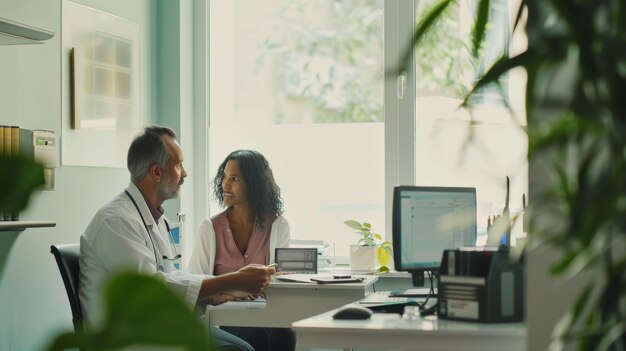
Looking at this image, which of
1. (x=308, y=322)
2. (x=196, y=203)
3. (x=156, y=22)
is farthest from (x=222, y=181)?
(x=308, y=322)

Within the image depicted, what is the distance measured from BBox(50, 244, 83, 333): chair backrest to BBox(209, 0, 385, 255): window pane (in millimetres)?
2013

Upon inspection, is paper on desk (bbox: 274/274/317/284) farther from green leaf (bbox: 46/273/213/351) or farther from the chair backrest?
green leaf (bbox: 46/273/213/351)

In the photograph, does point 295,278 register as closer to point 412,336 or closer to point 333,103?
point 412,336

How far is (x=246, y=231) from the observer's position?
4.34 meters

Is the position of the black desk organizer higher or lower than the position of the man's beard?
lower

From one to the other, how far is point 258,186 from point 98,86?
939 millimetres

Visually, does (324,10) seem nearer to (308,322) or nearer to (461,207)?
(461,207)

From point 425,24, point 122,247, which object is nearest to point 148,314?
point 425,24

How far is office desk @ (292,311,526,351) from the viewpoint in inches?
99.8

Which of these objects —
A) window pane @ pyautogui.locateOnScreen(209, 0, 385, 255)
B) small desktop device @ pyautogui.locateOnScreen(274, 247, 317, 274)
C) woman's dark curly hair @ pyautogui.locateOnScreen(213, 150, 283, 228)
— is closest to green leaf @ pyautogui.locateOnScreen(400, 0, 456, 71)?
small desktop device @ pyautogui.locateOnScreen(274, 247, 317, 274)

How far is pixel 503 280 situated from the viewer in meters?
2.75

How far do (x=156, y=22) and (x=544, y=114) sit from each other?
436 cm

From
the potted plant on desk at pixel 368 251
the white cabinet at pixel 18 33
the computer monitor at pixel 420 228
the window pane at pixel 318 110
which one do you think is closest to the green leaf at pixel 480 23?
the white cabinet at pixel 18 33

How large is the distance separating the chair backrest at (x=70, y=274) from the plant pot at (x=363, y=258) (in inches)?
68.5
